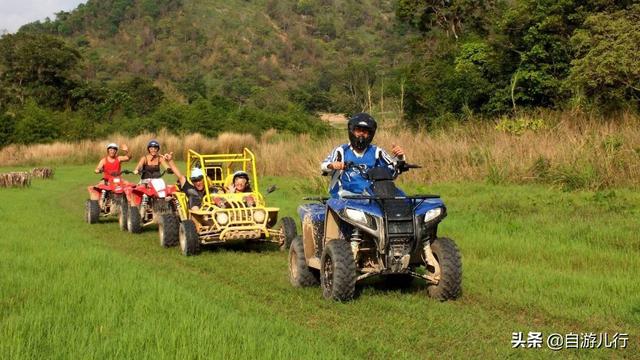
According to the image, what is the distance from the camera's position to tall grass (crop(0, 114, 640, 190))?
1475 cm

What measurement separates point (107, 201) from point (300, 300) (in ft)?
30.8

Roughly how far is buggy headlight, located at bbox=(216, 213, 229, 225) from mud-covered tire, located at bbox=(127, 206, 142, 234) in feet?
11.0

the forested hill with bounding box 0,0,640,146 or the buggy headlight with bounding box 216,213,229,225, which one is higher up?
the forested hill with bounding box 0,0,640,146

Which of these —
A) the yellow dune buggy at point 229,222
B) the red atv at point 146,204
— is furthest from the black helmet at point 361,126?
the red atv at point 146,204

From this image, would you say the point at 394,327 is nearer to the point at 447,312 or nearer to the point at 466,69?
the point at 447,312

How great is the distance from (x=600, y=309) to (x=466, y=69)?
1035 inches

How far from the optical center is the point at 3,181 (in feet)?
83.3

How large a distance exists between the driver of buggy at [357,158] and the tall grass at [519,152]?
315 inches

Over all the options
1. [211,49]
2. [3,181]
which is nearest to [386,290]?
[3,181]

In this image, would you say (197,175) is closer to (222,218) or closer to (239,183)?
(239,183)

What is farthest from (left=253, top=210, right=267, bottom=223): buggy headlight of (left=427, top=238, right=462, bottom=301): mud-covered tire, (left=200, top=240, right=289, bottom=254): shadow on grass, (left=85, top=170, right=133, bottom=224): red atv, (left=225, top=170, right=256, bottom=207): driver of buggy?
(left=85, top=170, right=133, bottom=224): red atv

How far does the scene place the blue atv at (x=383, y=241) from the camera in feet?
22.5

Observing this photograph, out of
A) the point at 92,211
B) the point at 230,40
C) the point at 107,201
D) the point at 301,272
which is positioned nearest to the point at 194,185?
the point at 92,211

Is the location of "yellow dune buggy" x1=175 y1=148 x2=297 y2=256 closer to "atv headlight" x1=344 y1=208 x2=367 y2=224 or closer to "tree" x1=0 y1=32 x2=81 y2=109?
"atv headlight" x1=344 y1=208 x2=367 y2=224
